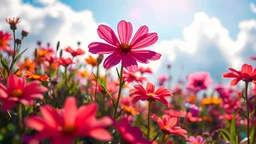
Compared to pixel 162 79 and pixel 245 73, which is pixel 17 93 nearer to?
pixel 245 73

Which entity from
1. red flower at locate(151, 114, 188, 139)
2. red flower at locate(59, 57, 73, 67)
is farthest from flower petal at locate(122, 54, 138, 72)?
red flower at locate(59, 57, 73, 67)

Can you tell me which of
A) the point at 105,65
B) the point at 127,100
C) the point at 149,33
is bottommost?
the point at 127,100

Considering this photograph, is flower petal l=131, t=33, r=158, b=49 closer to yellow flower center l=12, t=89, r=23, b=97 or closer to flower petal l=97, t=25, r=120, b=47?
flower petal l=97, t=25, r=120, b=47

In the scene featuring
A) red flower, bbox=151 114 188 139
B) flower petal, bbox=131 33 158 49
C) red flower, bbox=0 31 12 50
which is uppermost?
red flower, bbox=0 31 12 50

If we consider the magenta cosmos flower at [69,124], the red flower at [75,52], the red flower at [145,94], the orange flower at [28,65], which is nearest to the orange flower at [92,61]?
the red flower at [75,52]

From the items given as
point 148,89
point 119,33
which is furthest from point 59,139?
point 148,89

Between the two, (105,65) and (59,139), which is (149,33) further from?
(59,139)
